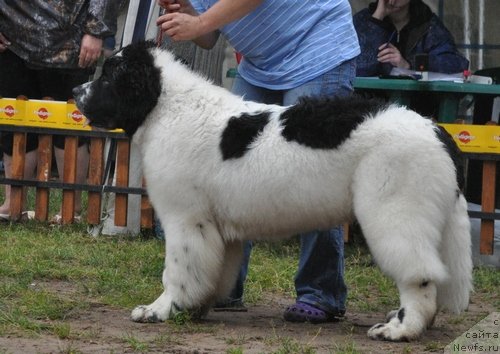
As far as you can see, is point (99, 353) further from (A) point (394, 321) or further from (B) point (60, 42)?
(B) point (60, 42)

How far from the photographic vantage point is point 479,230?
761 cm

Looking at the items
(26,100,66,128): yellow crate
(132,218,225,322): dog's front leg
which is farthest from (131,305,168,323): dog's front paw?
(26,100,66,128): yellow crate

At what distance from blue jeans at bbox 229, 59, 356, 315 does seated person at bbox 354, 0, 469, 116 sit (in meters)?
2.96

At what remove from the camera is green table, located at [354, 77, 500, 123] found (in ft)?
25.5

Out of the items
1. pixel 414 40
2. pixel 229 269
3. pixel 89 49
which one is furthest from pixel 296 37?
pixel 414 40

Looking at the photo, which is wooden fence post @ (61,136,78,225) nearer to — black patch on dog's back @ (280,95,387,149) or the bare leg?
the bare leg

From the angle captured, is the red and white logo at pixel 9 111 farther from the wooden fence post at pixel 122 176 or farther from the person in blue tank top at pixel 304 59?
the person in blue tank top at pixel 304 59

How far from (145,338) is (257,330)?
615mm

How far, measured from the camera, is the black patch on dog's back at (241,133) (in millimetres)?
4961

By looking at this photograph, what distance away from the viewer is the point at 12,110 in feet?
27.5

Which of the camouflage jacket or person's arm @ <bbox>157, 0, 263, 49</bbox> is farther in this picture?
the camouflage jacket

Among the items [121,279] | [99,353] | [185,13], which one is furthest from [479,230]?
[99,353]

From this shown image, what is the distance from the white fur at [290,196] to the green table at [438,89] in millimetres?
2802

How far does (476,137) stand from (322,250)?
258 cm
